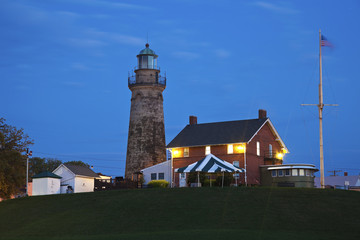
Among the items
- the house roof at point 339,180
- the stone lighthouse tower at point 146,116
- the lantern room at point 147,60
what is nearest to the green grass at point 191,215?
the stone lighthouse tower at point 146,116

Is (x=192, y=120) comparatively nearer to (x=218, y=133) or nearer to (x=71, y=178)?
(x=218, y=133)

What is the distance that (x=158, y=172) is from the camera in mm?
59500

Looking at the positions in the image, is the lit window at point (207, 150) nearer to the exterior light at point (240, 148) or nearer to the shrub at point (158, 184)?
the exterior light at point (240, 148)

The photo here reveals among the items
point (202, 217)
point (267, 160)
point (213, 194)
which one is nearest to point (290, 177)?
point (267, 160)

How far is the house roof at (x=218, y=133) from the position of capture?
55.1m

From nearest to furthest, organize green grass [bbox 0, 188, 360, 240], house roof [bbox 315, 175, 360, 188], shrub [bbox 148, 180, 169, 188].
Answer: green grass [bbox 0, 188, 360, 240] < shrub [bbox 148, 180, 169, 188] < house roof [bbox 315, 175, 360, 188]

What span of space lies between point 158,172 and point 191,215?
26.6 m

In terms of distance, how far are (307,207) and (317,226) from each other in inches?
180

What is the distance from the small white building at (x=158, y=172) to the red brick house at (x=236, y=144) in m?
1.36

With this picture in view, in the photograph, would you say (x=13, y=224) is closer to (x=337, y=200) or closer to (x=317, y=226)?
(x=317, y=226)

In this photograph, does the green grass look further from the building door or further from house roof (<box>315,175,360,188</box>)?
house roof (<box>315,175,360,188</box>)

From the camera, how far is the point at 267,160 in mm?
57656

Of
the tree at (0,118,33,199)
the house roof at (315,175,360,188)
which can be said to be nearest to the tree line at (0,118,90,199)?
the tree at (0,118,33,199)

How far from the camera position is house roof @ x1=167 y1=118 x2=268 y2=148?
181 ft
